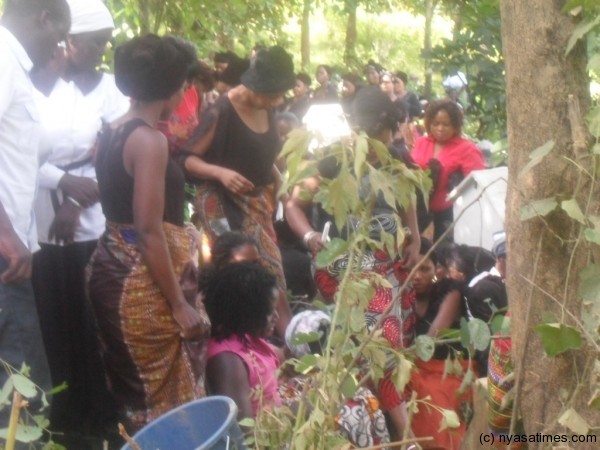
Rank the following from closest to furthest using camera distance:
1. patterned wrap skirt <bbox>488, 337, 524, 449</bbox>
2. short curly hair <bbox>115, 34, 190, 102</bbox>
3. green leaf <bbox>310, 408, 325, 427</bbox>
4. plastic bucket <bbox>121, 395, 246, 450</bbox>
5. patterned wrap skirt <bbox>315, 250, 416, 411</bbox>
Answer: green leaf <bbox>310, 408, 325, 427</bbox>, patterned wrap skirt <bbox>488, 337, 524, 449</bbox>, plastic bucket <bbox>121, 395, 246, 450</bbox>, short curly hair <bbox>115, 34, 190, 102</bbox>, patterned wrap skirt <bbox>315, 250, 416, 411</bbox>

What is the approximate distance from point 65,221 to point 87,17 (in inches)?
31.4

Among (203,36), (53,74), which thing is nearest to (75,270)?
(53,74)

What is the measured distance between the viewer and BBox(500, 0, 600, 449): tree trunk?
217 centimetres

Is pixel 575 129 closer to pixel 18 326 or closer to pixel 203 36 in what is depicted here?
pixel 18 326

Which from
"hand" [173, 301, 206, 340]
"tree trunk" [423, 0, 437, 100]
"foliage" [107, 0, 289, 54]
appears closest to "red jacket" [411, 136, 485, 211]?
"tree trunk" [423, 0, 437, 100]

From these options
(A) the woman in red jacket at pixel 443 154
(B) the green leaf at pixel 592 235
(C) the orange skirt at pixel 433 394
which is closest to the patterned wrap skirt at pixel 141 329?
(C) the orange skirt at pixel 433 394

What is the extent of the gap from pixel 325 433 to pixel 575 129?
2.76 ft

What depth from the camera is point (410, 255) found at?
4605 mm

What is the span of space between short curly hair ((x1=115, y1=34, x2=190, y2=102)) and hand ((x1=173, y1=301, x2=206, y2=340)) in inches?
29.0

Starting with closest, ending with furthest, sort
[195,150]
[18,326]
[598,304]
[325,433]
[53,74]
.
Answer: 1. [598,304]
2. [325,433]
3. [18,326]
4. [53,74]
5. [195,150]

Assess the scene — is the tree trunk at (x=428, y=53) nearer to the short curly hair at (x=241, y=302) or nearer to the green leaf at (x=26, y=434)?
the short curly hair at (x=241, y=302)

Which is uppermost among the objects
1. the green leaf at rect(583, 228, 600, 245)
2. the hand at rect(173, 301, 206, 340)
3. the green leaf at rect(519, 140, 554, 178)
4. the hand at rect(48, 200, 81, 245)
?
the green leaf at rect(519, 140, 554, 178)

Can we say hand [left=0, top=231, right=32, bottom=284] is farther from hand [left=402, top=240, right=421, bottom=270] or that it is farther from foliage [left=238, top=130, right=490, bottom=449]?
hand [left=402, top=240, right=421, bottom=270]

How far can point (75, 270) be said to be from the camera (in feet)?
13.7
